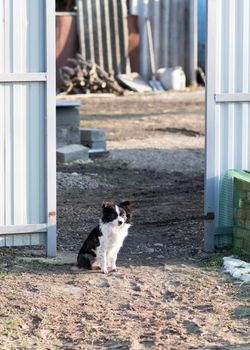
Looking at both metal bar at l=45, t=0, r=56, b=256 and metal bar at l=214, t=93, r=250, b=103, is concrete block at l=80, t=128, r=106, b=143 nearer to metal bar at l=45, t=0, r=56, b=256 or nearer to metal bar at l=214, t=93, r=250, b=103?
metal bar at l=214, t=93, r=250, b=103

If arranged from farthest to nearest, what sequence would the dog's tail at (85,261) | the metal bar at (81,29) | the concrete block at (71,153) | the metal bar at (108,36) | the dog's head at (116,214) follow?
the metal bar at (108,36) → the metal bar at (81,29) → the concrete block at (71,153) → the dog's tail at (85,261) → the dog's head at (116,214)

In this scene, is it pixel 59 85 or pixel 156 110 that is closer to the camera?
pixel 156 110

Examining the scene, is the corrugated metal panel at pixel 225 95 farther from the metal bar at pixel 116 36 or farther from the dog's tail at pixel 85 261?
the metal bar at pixel 116 36

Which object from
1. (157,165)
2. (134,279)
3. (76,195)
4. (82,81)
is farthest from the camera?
(82,81)

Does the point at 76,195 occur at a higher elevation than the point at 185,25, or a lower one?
lower

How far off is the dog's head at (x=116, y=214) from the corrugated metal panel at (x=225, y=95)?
123cm

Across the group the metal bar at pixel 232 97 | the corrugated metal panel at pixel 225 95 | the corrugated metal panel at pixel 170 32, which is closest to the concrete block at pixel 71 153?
the corrugated metal panel at pixel 225 95

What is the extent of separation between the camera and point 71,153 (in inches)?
675

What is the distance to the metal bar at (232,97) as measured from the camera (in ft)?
36.5

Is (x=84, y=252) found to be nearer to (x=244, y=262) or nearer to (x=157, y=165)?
(x=244, y=262)

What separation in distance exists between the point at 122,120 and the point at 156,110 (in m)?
1.91

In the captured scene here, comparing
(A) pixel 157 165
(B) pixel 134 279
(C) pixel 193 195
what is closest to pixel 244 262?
(B) pixel 134 279

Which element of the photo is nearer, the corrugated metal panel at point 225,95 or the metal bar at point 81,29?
the corrugated metal panel at point 225,95

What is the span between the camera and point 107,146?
18.9 m
